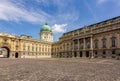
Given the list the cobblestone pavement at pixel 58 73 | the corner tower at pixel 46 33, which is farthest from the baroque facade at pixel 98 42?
the corner tower at pixel 46 33

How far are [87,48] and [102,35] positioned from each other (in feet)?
37.1

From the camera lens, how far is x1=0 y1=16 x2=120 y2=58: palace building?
184 feet

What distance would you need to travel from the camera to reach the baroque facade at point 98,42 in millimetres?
54438

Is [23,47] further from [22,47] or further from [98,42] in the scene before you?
[98,42]

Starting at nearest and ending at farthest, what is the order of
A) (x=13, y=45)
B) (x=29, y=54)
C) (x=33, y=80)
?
1. (x=33, y=80)
2. (x=13, y=45)
3. (x=29, y=54)

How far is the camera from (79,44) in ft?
236

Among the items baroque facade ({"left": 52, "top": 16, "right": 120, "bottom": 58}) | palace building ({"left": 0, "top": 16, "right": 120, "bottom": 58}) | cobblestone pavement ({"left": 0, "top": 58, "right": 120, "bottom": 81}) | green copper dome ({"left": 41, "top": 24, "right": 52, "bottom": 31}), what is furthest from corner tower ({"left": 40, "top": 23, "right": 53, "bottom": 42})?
cobblestone pavement ({"left": 0, "top": 58, "right": 120, "bottom": 81})

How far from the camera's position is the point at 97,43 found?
62.2 metres

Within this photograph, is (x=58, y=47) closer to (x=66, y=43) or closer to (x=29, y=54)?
(x=66, y=43)

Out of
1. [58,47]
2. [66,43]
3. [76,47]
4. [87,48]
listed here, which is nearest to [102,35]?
[87,48]

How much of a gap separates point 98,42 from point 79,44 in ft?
43.2

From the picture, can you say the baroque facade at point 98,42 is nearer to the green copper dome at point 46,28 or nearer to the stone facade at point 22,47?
the stone facade at point 22,47

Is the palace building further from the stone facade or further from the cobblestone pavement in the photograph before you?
the cobblestone pavement

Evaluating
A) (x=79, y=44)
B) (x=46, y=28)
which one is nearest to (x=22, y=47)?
(x=79, y=44)
